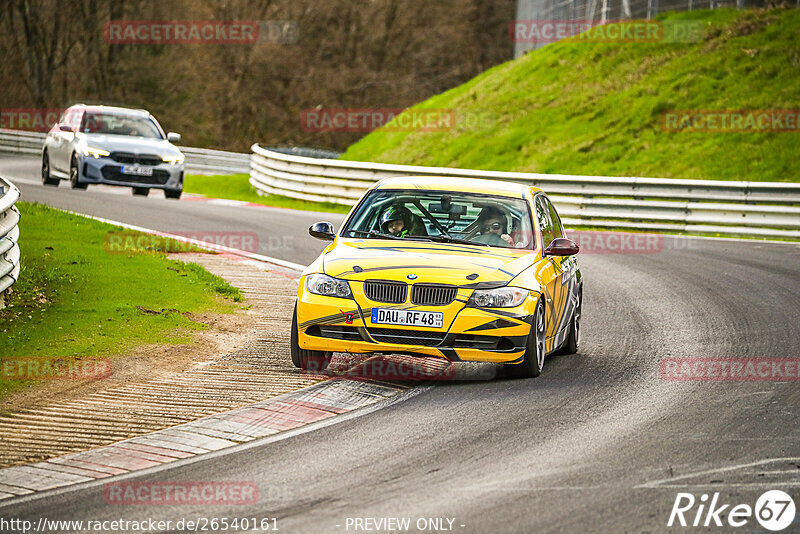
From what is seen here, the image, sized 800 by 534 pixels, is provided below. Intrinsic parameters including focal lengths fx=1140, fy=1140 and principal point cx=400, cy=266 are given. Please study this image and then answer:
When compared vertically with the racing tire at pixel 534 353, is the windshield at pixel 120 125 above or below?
above

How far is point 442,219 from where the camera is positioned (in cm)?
1038

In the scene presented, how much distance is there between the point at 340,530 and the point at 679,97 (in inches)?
1114

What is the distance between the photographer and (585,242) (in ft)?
72.1

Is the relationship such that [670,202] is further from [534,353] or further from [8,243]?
[8,243]

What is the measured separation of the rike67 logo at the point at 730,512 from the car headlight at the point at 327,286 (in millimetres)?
3600

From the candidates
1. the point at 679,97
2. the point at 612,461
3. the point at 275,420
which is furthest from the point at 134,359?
the point at 679,97

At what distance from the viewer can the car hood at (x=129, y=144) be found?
2223 centimetres

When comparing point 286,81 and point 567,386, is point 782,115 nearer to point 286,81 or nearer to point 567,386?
point 567,386

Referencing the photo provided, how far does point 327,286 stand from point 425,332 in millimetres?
884

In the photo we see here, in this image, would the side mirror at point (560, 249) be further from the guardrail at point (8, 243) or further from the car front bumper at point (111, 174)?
the car front bumper at point (111, 174)

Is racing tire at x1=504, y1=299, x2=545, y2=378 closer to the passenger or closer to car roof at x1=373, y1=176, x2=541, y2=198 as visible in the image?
the passenger

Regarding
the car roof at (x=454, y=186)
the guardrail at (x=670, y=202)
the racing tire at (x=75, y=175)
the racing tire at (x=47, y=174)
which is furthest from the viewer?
the racing tire at (x=47, y=174)

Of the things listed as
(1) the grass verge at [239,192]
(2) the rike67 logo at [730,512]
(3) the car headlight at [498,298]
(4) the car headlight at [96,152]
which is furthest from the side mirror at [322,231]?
(1) the grass verge at [239,192]

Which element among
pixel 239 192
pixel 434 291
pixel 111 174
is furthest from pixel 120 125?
pixel 434 291
